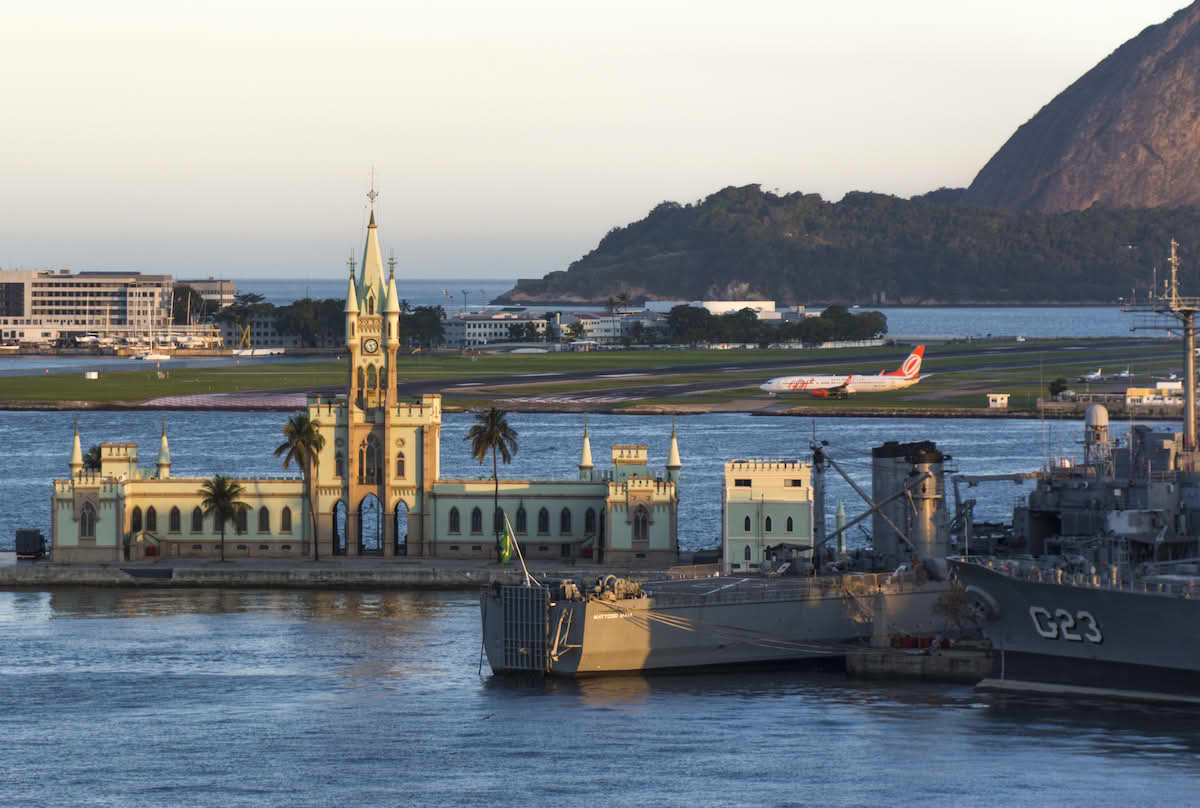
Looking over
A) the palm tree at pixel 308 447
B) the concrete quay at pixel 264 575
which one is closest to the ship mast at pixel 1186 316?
the concrete quay at pixel 264 575

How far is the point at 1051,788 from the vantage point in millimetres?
58250

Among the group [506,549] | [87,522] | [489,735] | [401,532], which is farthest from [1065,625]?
[401,532]

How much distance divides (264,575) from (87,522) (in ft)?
29.0

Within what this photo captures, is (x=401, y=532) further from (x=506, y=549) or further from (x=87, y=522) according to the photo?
(x=506, y=549)

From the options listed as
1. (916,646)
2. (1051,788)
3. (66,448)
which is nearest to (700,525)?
(916,646)

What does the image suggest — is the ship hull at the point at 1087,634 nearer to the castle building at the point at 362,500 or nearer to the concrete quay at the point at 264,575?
the concrete quay at the point at 264,575

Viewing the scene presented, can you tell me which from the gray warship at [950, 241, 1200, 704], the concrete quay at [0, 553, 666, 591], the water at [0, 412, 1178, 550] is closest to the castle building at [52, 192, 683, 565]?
the concrete quay at [0, 553, 666, 591]

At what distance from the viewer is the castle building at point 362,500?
93625 millimetres

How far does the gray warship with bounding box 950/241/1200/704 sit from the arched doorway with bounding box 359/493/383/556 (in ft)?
99.3

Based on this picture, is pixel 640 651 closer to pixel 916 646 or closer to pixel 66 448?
pixel 916 646

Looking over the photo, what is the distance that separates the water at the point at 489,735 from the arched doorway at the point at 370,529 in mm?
16194

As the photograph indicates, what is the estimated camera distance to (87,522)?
9438 cm

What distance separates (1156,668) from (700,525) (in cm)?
5048

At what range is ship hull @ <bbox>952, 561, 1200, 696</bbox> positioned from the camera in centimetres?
6500
